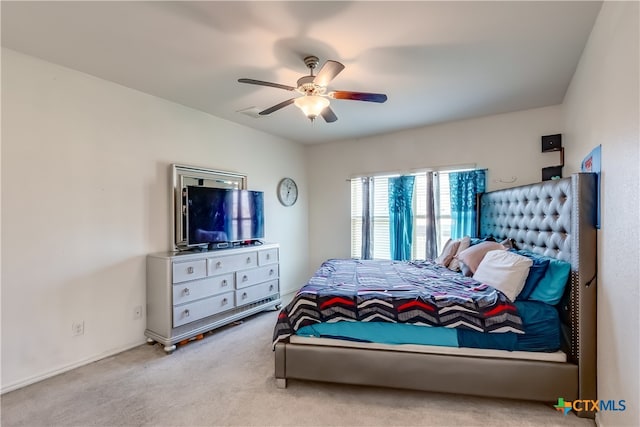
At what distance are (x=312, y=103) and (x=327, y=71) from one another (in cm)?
32

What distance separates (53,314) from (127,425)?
1.27 metres

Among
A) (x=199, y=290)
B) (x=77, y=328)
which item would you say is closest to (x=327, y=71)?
(x=199, y=290)

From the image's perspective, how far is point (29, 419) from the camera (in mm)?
1855

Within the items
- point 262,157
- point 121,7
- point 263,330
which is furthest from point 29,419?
point 262,157

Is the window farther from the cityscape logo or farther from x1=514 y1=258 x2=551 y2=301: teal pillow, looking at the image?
the cityscape logo

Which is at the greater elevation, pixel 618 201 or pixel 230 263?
pixel 618 201

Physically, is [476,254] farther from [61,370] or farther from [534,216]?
[61,370]

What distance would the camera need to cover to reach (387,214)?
4.60m

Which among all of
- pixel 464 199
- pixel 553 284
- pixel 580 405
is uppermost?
pixel 464 199

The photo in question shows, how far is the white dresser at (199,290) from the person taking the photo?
279 cm

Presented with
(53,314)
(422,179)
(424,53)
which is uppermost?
(424,53)

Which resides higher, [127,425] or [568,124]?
[568,124]

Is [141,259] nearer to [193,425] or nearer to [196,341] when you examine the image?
[196,341]

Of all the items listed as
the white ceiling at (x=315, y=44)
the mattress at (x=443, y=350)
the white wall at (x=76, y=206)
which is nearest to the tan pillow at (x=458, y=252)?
the mattress at (x=443, y=350)
